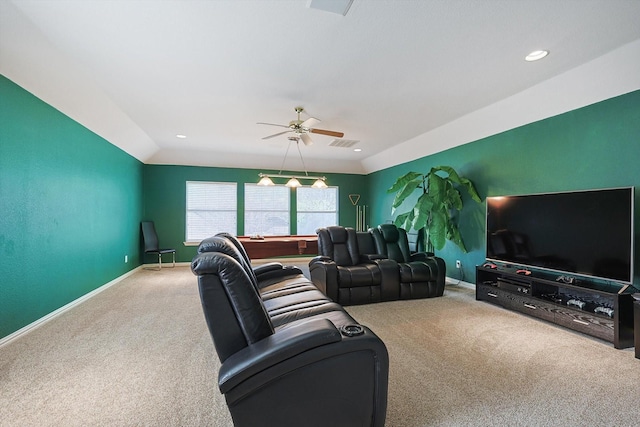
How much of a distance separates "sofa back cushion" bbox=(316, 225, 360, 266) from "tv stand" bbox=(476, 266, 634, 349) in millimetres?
1824

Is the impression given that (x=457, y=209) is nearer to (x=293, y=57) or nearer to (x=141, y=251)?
(x=293, y=57)

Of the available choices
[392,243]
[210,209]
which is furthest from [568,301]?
[210,209]

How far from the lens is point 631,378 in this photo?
213 centimetres

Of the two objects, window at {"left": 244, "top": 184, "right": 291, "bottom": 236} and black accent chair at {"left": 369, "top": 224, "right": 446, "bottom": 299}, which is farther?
window at {"left": 244, "top": 184, "right": 291, "bottom": 236}

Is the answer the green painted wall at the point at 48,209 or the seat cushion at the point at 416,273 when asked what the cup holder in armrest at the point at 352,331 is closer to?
the seat cushion at the point at 416,273

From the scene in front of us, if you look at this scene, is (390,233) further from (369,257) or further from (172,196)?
(172,196)

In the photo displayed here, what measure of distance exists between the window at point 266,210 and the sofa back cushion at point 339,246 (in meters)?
3.48

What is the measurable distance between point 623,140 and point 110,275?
7.32 metres

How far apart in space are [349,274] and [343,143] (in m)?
3.14

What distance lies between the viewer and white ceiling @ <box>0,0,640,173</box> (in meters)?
2.20

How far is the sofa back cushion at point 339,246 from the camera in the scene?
14.4ft

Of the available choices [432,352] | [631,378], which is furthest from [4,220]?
[631,378]

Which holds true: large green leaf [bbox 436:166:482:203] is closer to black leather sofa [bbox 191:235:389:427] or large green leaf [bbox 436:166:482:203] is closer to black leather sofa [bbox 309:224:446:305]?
black leather sofa [bbox 309:224:446:305]

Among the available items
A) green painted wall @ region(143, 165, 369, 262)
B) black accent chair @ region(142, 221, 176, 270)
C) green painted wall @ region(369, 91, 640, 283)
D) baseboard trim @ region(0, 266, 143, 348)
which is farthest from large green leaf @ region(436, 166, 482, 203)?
black accent chair @ region(142, 221, 176, 270)
